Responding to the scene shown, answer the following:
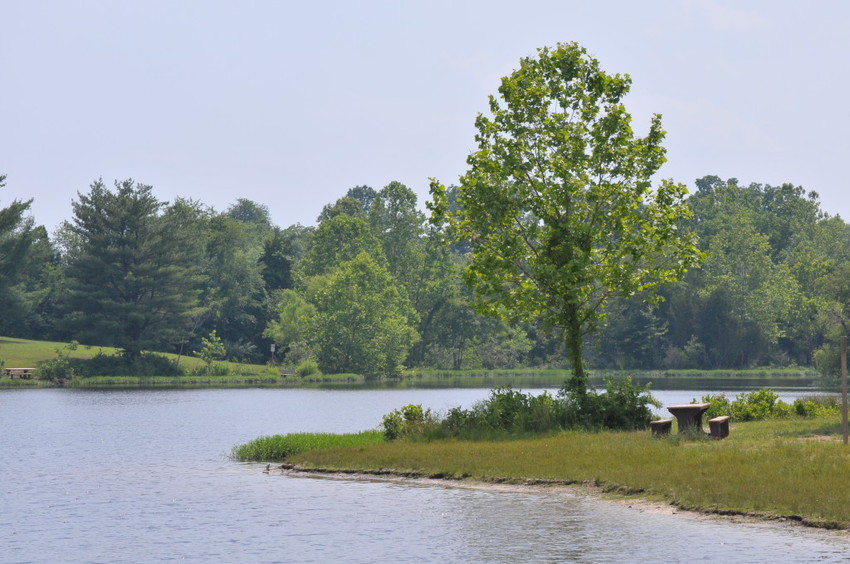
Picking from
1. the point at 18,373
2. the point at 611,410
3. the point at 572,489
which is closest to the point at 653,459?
the point at 572,489

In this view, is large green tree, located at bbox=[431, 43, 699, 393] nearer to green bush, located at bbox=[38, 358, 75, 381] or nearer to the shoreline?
the shoreline

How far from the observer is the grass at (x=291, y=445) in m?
40.5

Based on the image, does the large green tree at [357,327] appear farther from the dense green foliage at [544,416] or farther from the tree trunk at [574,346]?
the dense green foliage at [544,416]

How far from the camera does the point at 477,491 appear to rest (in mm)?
30625

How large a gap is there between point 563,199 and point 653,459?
13591 mm

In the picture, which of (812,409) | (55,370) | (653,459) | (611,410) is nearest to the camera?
(653,459)

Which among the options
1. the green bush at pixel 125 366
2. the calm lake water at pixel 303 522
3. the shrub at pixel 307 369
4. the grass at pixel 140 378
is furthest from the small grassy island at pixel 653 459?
the shrub at pixel 307 369

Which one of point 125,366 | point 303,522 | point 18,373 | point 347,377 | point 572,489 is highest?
point 125,366

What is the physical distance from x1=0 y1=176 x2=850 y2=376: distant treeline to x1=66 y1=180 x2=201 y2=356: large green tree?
0.18 meters

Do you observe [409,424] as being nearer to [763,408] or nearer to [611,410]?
[611,410]

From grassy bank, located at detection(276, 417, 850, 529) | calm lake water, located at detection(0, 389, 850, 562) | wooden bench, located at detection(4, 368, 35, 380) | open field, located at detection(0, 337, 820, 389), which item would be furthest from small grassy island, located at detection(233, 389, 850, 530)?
wooden bench, located at detection(4, 368, 35, 380)

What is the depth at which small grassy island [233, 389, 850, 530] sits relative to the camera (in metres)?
25.5

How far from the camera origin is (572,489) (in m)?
29.8

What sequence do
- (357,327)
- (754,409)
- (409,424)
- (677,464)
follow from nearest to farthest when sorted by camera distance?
(677,464) < (409,424) < (754,409) < (357,327)
